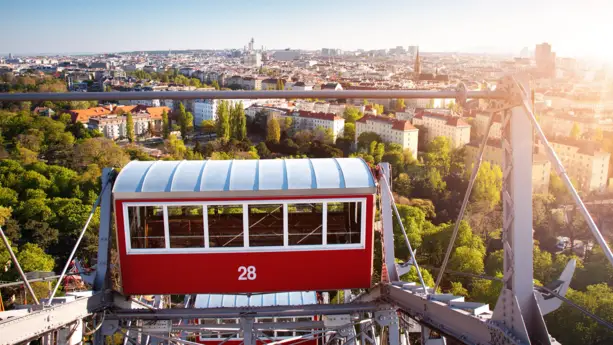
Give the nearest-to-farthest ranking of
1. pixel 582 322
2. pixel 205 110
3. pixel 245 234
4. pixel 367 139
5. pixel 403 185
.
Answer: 1. pixel 245 234
2. pixel 582 322
3. pixel 403 185
4. pixel 367 139
5. pixel 205 110

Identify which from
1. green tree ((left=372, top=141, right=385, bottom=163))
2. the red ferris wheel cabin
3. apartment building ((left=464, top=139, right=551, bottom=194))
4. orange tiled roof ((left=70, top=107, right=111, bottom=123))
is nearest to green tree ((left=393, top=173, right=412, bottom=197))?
green tree ((left=372, top=141, right=385, bottom=163))

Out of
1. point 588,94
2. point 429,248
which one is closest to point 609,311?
point 429,248

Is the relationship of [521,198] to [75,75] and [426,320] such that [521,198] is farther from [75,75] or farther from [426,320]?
[75,75]

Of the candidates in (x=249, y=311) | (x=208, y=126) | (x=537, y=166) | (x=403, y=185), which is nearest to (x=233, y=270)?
(x=249, y=311)

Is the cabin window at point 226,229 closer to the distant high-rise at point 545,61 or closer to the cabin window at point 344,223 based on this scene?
the cabin window at point 344,223

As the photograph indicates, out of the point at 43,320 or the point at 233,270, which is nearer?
the point at 43,320

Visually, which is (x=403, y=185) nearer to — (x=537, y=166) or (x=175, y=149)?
(x=537, y=166)

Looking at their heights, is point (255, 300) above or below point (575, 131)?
above
